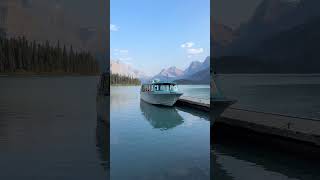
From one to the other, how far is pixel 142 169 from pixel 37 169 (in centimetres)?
366

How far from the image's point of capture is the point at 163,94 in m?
40.8

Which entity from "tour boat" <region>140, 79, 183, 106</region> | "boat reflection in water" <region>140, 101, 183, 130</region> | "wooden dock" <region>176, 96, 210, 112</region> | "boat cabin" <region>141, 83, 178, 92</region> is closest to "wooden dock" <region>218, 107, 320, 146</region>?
"boat reflection in water" <region>140, 101, 183, 130</region>

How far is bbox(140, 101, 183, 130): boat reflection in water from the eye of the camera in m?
32.1

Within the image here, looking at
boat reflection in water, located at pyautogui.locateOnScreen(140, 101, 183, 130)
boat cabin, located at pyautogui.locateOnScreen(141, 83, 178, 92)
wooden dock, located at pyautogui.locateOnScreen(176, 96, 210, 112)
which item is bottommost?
boat reflection in water, located at pyautogui.locateOnScreen(140, 101, 183, 130)

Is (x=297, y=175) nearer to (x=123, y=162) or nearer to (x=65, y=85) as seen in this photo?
(x=123, y=162)

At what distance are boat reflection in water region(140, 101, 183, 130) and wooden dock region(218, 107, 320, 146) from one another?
939cm

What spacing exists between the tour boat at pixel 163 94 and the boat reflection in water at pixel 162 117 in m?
0.90

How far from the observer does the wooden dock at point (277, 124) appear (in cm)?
1536

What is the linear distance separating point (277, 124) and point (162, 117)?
20.4m

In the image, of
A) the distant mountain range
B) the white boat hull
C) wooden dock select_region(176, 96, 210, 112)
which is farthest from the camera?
the distant mountain range

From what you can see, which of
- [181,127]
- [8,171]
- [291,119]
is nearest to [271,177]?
[291,119]

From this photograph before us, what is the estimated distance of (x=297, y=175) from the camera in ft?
38.4

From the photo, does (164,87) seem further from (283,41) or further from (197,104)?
(283,41)

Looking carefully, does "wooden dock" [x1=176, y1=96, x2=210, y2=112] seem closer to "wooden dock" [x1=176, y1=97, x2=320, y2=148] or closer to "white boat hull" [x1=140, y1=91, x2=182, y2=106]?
"white boat hull" [x1=140, y1=91, x2=182, y2=106]
